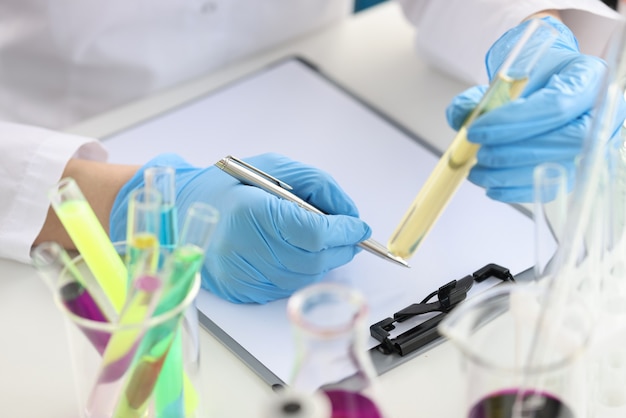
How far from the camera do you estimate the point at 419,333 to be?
2.90ft

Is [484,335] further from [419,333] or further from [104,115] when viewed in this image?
[104,115]

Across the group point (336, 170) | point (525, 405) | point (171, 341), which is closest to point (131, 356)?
point (171, 341)

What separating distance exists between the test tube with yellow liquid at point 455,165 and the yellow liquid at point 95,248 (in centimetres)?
27

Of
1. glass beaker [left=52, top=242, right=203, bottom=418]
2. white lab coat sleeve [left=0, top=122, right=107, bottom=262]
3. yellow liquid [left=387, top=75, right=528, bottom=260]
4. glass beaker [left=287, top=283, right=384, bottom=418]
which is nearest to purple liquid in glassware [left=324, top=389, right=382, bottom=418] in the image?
glass beaker [left=287, top=283, right=384, bottom=418]

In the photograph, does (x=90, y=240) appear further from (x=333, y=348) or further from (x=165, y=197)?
(x=333, y=348)

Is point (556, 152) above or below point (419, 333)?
above

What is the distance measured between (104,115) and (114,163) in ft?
0.46

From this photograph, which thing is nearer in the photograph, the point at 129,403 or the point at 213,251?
the point at 129,403

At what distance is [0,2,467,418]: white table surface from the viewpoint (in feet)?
2.73

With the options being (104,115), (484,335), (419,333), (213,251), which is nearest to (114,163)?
(104,115)

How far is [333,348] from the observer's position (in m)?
0.56

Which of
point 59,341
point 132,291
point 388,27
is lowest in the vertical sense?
point 59,341

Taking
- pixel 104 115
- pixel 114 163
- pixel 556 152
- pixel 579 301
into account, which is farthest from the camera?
pixel 104 115

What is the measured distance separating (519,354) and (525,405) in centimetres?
5
